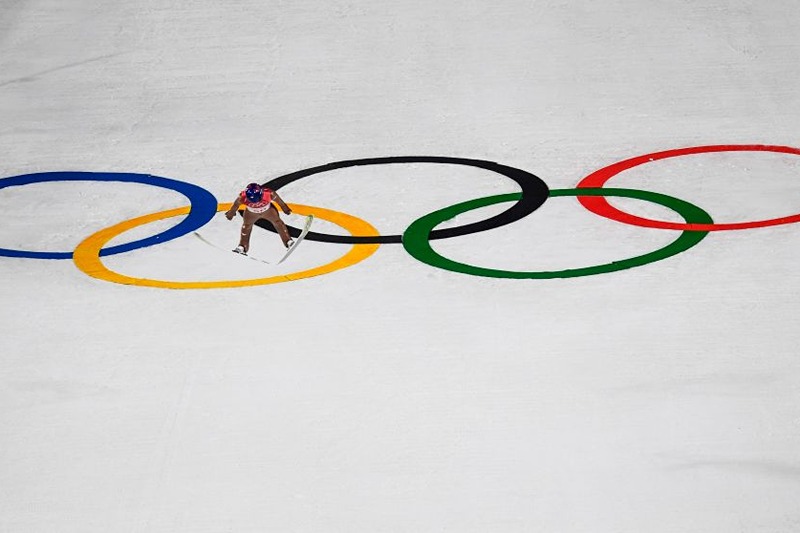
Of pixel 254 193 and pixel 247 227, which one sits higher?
pixel 254 193

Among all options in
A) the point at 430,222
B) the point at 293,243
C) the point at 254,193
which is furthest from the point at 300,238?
the point at 430,222

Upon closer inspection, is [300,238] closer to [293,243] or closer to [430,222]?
[293,243]

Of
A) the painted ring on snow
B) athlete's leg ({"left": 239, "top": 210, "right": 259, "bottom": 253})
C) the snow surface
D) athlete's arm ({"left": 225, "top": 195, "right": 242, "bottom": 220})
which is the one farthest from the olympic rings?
athlete's arm ({"left": 225, "top": 195, "right": 242, "bottom": 220})

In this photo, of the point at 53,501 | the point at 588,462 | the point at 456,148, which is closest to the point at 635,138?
the point at 456,148

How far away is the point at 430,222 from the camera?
25.9ft

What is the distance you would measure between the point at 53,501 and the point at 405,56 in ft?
25.7

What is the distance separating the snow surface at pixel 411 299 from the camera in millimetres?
4703

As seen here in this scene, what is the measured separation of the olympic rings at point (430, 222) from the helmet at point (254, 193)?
592 millimetres

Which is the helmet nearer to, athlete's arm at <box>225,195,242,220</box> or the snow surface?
athlete's arm at <box>225,195,242,220</box>

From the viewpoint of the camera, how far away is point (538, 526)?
438 cm

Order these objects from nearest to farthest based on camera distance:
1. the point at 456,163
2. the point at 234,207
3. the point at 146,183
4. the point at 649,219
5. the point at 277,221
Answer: the point at 234,207, the point at 277,221, the point at 649,219, the point at 146,183, the point at 456,163

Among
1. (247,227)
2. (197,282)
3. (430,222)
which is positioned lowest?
(430,222)

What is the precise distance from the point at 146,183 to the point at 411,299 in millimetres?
3596

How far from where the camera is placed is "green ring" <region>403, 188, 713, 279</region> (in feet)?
22.6
